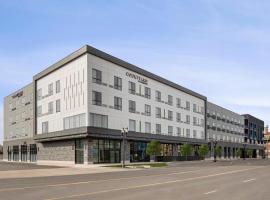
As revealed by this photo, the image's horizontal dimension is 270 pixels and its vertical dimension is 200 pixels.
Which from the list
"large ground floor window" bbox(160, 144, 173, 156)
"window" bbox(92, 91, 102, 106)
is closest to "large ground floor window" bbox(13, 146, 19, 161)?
"large ground floor window" bbox(160, 144, 173, 156)

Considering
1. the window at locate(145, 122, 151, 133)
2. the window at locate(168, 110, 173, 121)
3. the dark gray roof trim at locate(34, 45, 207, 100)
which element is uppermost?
the dark gray roof trim at locate(34, 45, 207, 100)

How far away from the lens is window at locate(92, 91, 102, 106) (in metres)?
60.8

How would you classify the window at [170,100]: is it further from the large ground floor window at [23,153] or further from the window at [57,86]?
the large ground floor window at [23,153]

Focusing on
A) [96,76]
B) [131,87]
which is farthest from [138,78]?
[96,76]

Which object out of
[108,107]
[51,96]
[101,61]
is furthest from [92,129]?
[51,96]

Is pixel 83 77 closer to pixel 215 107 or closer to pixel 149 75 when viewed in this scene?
pixel 149 75

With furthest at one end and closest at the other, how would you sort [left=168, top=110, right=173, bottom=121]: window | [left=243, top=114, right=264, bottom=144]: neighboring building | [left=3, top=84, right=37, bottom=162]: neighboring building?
[left=243, top=114, right=264, bottom=144]: neighboring building, [left=168, top=110, right=173, bottom=121]: window, [left=3, top=84, right=37, bottom=162]: neighboring building

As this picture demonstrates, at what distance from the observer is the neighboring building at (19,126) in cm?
8231

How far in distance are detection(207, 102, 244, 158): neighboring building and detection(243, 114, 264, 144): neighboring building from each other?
4710 millimetres

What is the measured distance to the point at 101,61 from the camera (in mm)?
63250

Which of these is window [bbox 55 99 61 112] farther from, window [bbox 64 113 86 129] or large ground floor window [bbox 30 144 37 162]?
large ground floor window [bbox 30 144 37 162]

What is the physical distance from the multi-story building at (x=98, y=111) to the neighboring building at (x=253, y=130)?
66.7 m

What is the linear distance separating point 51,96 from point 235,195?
2255 inches

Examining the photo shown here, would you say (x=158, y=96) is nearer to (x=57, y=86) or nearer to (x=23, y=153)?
(x=57, y=86)
